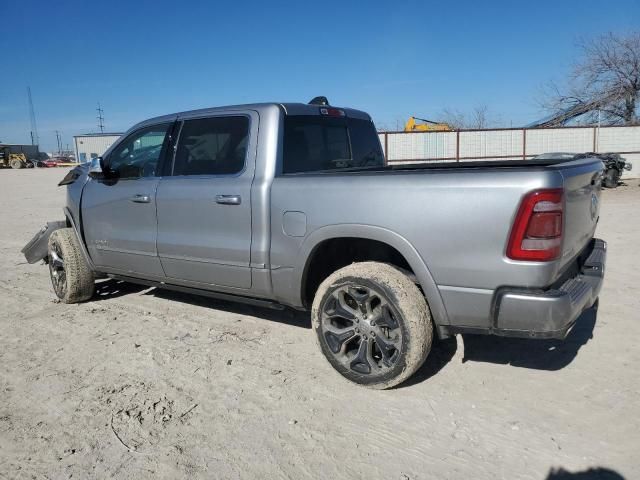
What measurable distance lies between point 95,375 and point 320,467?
193cm

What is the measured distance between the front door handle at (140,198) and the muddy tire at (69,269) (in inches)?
47.2

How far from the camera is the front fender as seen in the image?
10.1 feet

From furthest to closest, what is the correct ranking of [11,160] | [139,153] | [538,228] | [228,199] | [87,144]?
[87,144] < [11,160] < [139,153] < [228,199] < [538,228]

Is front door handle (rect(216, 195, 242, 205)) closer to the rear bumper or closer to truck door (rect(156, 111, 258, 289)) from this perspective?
truck door (rect(156, 111, 258, 289))

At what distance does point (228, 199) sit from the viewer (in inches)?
153

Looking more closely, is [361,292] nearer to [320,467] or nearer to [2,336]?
[320,467]

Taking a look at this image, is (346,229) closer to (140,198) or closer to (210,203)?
(210,203)

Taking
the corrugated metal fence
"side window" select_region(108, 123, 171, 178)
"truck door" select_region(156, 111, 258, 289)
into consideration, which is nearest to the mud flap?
"side window" select_region(108, 123, 171, 178)

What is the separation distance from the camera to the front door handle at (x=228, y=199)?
385cm

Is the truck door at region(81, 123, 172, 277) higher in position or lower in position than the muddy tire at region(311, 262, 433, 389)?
higher

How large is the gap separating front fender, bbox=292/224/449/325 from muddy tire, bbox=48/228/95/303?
3.03m

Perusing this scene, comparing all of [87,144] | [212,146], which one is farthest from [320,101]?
[87,144]

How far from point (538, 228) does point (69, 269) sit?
4.49 m

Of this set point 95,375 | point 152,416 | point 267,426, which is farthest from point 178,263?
point 267,426
